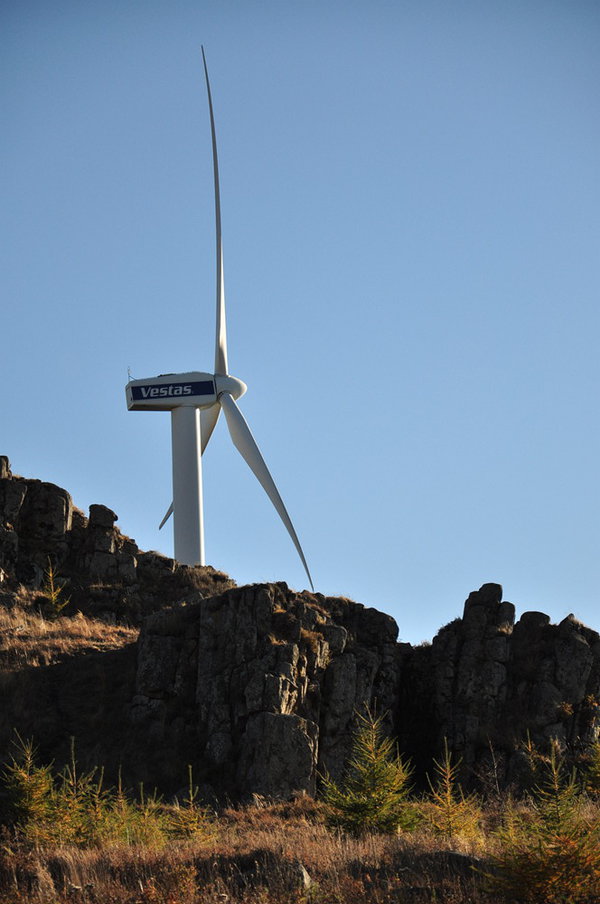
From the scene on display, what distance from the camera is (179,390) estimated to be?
79062mm

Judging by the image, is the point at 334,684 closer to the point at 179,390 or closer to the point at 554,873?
the point at 554,873

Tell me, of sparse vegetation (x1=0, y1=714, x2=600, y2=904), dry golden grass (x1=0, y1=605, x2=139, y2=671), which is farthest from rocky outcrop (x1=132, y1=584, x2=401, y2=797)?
sparse vegetation (x1=0, y1=714, x2=600, y2=904)

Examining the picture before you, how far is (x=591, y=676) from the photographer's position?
5203cm

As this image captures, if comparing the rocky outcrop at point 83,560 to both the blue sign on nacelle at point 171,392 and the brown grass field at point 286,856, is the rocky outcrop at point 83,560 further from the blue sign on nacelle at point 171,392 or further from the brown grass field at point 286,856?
the brown grass field at point 286,856

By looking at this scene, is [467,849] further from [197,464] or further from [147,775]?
[197,464]

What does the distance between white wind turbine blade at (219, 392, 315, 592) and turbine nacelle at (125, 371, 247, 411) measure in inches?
38.2

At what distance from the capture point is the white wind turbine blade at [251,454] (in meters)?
66.2

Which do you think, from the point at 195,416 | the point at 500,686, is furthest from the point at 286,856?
the point at 195,416

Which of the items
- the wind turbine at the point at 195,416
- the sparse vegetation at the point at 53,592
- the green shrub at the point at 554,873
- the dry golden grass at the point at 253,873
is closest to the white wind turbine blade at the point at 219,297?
the wind turbine at the point at 195,416

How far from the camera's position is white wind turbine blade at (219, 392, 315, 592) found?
6625 centimetres

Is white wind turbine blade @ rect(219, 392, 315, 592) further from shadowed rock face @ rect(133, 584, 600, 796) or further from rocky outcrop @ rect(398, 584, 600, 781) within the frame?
rocky outcrop @ rect(398, 584, 600, 781)

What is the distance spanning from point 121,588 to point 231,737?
2177cm

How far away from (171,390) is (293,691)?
3629 cm

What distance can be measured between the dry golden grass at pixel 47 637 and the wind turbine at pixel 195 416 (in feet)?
41.7
